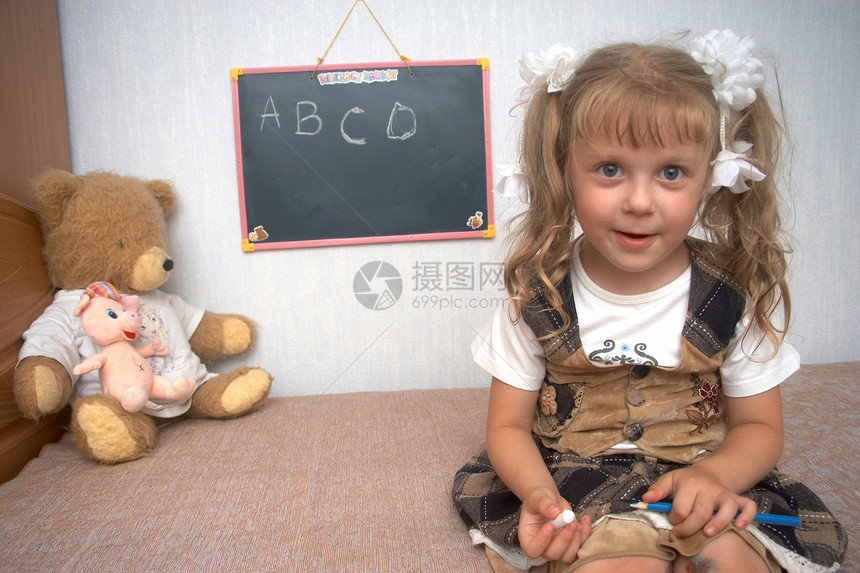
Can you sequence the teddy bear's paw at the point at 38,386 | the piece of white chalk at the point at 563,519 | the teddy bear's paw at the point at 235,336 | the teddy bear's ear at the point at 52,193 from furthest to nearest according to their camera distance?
the teddy bear's paw at the point at 235,336 → the teddy bear's ear at the point at 52,193 → the teddy bear's paw at the point at 38,386 → the piece of white chalk at the point at 563,519

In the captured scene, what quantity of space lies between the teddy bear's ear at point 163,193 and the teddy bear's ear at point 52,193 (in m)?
0.16

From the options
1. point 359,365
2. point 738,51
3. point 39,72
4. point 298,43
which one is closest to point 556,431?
point 738,51

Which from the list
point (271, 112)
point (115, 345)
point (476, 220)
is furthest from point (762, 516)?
point (271, 112)

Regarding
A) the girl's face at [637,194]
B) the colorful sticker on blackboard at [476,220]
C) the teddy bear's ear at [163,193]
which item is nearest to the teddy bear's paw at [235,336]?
the teddy bear's ear at [163,193]

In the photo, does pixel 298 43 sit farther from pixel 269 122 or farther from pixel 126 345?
pixel 126 345

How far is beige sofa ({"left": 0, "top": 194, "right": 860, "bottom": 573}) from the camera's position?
816 millimetres

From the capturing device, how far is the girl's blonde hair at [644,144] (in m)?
0.75

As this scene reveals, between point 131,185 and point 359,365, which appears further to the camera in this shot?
point 359,365

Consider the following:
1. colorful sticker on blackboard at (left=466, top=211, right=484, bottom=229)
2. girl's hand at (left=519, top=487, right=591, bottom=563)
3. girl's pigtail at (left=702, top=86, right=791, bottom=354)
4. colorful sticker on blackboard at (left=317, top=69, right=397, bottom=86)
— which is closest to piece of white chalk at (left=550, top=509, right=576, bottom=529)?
girl's hand at (left=519, top=487, right=591, bottom=563)

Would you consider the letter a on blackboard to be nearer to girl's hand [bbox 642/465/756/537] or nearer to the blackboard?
the blackboard

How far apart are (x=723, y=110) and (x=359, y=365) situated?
98 cm

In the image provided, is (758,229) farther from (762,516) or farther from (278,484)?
(278,484)

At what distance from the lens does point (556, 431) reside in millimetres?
882

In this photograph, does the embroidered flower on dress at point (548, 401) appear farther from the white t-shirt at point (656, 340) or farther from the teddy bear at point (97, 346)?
the teddy bear at point (97, 346)
